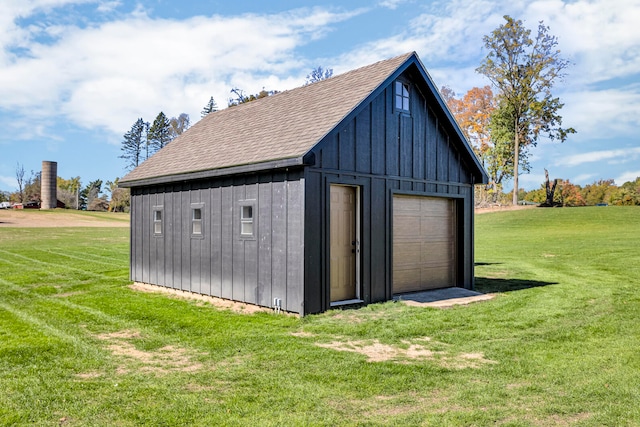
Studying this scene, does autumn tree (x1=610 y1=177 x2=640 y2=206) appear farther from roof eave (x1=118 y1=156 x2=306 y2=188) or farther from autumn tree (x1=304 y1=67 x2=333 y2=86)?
roof eave (x1=118 y1=156 x2=306 y2=188)

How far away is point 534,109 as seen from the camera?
137 ft

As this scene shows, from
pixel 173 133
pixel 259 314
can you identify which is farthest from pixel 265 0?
pixel 173 133

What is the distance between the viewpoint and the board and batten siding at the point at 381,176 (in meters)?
9.53

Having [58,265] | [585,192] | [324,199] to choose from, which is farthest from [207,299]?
[585,192]

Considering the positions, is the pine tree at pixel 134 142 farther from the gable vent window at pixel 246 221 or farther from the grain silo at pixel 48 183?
the gable vent window at pixel 246 221

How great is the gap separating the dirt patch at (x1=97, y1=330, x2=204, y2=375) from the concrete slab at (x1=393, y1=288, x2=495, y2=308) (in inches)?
207

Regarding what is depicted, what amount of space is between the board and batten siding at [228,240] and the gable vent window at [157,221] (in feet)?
0.40

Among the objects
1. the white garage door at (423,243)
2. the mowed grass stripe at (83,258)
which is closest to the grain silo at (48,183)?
the mowed grass stripe at (83,258)

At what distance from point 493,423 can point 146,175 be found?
11900 millimetres

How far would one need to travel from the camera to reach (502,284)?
46.1ft

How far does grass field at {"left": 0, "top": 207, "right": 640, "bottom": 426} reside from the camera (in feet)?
15.4

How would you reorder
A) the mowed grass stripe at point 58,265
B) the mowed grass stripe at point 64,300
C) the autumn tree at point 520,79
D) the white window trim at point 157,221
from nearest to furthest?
the mowed grass stripe at point 64,300, the white window trim at point 157,221, the mowed grass stripe at point 58,265, the autumn tree at point 520,79

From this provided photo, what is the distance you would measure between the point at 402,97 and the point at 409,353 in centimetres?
653

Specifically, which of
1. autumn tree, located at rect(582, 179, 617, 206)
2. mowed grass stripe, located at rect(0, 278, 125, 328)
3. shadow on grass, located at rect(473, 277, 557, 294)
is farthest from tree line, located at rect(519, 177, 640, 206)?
mowed grass stripe, located at rect(0, 278, 125, 328)
